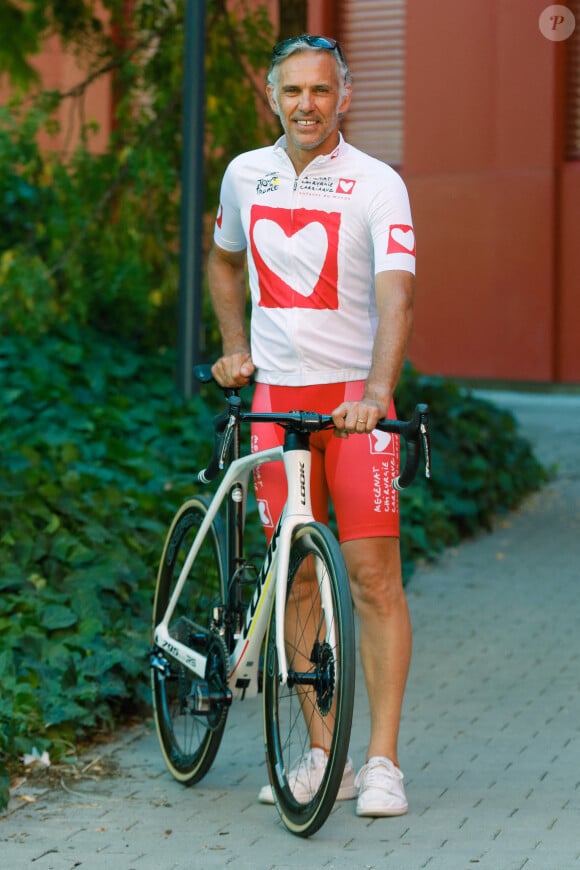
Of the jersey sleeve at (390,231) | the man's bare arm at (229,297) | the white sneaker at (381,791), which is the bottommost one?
A: the white sneaker at (381,791)

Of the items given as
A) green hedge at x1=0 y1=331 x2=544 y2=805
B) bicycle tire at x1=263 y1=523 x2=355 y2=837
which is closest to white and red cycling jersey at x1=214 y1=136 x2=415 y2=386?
bicycle tire at x1=263 y1=523 x2=355 y2=837

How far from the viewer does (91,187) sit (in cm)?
1052

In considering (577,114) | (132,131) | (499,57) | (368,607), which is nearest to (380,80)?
(499,57)

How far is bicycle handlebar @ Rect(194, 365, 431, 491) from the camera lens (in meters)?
3.95

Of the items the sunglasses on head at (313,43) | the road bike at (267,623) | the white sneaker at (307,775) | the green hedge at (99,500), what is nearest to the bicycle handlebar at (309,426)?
the road bike at (267,623)

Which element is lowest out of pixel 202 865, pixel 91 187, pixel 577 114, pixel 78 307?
pixel 202 865

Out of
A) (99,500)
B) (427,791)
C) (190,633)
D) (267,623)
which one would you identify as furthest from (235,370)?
(99,500)

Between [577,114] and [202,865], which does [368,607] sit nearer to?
[202,865]

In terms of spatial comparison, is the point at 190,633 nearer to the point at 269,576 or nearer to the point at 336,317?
the point at 269,576

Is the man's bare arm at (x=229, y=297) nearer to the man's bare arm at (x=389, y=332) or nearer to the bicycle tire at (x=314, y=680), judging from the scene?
the man's bare arm at (x=389, y=332)

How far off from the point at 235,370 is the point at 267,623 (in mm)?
700

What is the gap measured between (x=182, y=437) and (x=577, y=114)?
7349 mm

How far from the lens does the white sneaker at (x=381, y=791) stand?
4348 mm

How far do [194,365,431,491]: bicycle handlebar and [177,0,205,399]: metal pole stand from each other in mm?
4819
